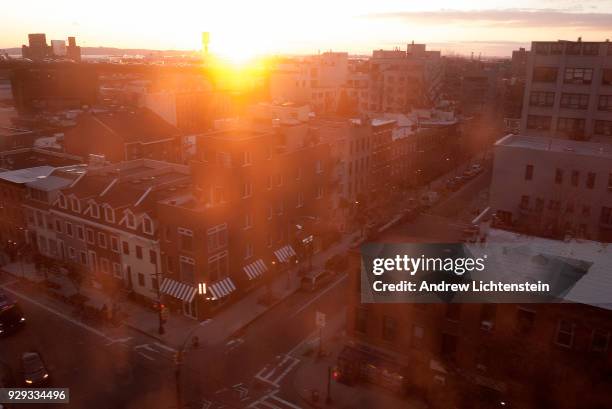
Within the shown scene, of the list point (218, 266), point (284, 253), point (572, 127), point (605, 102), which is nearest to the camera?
point (218, 266)

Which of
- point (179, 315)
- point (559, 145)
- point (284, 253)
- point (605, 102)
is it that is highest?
point (605, 102)

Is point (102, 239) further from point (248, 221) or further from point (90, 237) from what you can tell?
point (248, 221)

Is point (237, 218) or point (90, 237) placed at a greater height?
point (237, 218)

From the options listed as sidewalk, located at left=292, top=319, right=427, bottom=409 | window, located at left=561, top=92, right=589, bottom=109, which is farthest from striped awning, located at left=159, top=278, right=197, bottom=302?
window, located at left=561, top=92, right=589, bottom=109

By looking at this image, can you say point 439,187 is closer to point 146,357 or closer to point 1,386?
point 146,357

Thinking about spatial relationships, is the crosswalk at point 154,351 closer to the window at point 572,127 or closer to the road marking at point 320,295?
the road marking at point 320,295

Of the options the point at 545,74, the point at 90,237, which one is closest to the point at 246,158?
the point at 90,237

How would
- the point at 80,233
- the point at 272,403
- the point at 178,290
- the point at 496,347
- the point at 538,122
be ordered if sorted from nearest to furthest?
the point at 496,347 → the point at 272,403 → the point at 178,290 → the point at 80,233 → the point at 538,122
